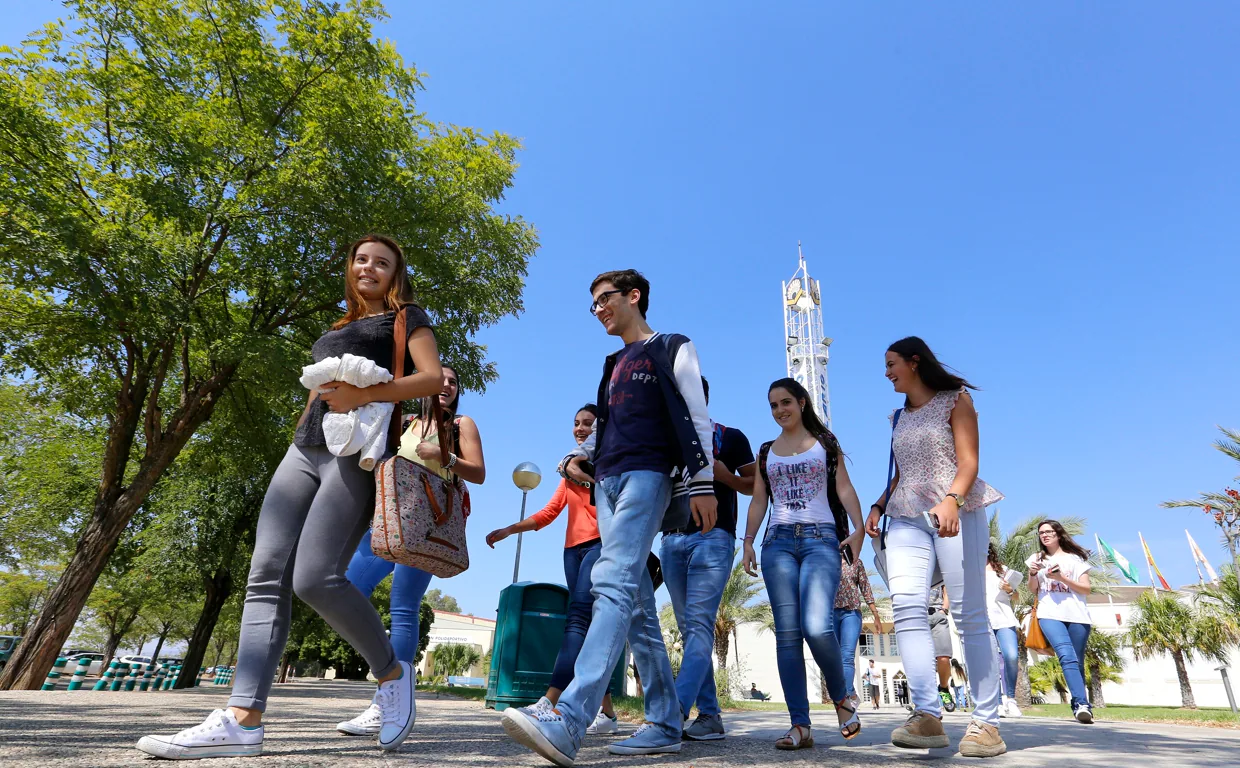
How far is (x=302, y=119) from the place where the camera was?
11844 millimetres

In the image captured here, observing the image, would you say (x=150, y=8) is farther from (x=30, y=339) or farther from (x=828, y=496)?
(x=828, y=496)

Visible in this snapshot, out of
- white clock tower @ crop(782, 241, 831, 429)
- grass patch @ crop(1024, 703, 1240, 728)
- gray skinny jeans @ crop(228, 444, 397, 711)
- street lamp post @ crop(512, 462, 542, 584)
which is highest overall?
white clock tower @ crop(782, 241, 831, 429)

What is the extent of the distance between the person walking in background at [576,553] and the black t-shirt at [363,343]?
1.34 meters

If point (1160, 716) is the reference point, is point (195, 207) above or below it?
above

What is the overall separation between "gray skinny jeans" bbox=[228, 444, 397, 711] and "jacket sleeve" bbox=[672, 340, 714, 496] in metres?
1.38

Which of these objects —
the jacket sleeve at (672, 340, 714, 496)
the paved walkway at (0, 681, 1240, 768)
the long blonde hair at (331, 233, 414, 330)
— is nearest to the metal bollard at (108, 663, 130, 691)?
the paved walkway at (0, 681, 1240, 768)

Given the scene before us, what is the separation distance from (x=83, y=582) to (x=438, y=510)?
1077 cm

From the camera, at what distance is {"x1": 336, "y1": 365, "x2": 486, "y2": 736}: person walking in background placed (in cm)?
376

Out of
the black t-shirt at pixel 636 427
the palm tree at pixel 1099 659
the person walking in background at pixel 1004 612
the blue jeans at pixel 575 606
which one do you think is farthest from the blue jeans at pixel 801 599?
the palm tree at pixel 1099 659

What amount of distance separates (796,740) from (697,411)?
193 cm

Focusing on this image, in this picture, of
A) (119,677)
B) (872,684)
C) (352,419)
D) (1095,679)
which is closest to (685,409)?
(352,419)

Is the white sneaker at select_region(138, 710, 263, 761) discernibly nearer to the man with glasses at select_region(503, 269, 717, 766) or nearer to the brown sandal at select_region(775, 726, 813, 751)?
the man with glasses at select_region(503, 269, 717, 766)

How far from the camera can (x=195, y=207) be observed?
35.8 ft

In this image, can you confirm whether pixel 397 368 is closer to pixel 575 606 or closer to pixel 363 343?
pixel 363 343
